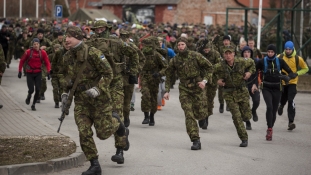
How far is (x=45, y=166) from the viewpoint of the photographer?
10203 mm

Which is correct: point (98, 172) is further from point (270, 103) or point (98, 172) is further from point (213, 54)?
point (213, 54)

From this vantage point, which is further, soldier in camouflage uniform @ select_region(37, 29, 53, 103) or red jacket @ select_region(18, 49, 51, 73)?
soldier in camouflage uniform @ select_region(37, 29, 53, 103)

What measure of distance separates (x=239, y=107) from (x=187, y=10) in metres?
63.7

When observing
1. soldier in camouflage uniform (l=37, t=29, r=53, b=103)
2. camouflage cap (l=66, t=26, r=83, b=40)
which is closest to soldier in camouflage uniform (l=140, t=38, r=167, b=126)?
soldier in camouflage uniform (l=37, t=29, r=53, b=103)

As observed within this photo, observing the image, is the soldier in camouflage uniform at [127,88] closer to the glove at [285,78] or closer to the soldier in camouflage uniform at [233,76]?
the soldier in camouflage uniform at [233,76]

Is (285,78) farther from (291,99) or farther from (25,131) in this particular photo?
(25,131)

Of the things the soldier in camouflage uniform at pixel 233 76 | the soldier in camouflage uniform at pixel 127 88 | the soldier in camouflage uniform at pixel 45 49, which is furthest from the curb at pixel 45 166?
the soldier in camouflage uniform at pixel 45 49

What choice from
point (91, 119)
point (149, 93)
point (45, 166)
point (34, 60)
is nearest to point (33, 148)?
point (45, 166)

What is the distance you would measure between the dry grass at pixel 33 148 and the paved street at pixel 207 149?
347 mm

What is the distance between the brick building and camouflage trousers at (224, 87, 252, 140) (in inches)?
2433

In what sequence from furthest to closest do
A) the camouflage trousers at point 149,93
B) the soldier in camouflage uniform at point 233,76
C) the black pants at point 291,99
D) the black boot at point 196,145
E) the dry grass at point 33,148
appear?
the camouflage trousers at point 149,93 → the black pants at point 291,99 → the soldier in camouflage uniform at point 233,76 → the black boot at point 196,145 → the dry grass at point 33,148

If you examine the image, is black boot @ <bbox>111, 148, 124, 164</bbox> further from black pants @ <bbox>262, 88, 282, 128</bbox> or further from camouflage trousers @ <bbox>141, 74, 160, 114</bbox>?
camouflage trousers @ <bbox>141, 74, 160, 114</bbox>

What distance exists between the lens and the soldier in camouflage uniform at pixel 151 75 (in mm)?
16202

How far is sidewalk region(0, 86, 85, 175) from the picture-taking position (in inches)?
393
